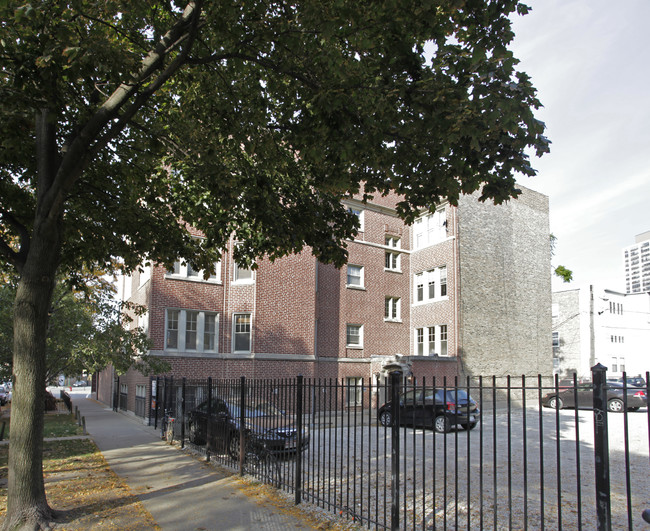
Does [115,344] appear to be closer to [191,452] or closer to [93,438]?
[93,438]

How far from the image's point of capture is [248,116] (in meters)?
8.91

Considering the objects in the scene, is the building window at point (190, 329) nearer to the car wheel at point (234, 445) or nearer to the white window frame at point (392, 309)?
the white window frame at point (392, 309)

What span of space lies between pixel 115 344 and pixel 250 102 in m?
12.3

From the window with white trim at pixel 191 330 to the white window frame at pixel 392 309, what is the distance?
436 inches

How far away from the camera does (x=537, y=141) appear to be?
20.8 feet

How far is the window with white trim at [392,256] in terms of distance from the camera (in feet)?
102

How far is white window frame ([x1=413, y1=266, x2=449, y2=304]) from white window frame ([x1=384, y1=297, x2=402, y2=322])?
1.15 metres

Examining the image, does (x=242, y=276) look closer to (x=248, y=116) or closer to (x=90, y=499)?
(x=248, y=116)

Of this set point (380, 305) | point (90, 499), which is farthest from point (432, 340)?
point (90, 499)

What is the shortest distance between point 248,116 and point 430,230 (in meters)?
23.7

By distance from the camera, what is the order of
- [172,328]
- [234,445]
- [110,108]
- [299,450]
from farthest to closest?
[172,328] < [234,445] < [299,450] < [110,108]

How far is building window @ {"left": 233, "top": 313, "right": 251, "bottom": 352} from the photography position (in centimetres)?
2389

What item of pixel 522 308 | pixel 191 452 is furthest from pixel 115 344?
pixel 522 308

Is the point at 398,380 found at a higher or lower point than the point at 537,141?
lower
